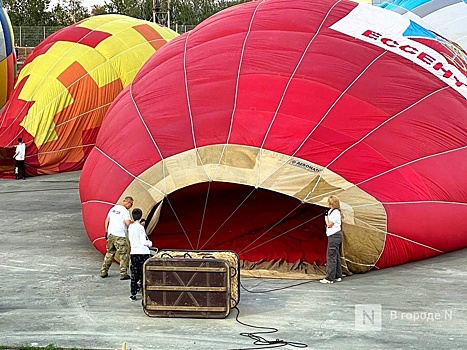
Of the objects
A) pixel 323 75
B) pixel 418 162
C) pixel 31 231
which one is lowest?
pixel 31 231

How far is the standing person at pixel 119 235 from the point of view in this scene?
32.7 ft

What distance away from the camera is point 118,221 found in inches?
393

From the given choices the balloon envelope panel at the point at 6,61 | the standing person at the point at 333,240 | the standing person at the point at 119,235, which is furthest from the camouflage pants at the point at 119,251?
the balloon envelope panel at the point at 6,61

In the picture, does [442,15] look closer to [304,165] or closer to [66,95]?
[66,95]

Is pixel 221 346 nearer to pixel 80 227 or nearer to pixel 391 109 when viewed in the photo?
pixel 391 109

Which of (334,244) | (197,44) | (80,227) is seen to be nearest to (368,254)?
(334,244)

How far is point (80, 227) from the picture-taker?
13.6 metres

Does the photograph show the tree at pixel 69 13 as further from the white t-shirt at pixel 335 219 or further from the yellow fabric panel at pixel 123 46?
the white t-shirt at pixel 335 219

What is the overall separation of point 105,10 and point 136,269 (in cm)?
5915

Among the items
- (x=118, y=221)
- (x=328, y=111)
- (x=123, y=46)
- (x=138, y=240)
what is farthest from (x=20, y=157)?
(x=138, y=240)

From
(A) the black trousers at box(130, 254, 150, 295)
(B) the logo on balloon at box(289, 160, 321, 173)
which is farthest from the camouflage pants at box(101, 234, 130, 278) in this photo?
(B) the logo on balloon at box(289, 160, 321, 173)

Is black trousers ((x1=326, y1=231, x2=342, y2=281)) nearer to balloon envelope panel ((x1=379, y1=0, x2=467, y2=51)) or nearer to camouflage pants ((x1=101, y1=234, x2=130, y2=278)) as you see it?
camouflage pants ((x1=101, y1=234, x2=130, y2=278))

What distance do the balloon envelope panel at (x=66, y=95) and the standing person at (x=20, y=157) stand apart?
210 mm

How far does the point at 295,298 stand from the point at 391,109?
280cm
